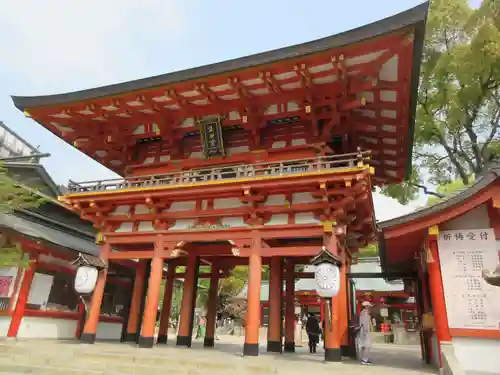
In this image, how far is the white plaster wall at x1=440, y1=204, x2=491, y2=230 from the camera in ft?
27.5

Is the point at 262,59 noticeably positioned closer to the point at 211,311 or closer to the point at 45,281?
the point at 211,311

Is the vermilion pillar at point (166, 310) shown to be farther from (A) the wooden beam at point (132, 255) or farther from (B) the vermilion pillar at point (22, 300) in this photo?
(B) the vermilion pillar at point (22, 300)

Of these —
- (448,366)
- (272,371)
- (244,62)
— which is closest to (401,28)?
(244,62)

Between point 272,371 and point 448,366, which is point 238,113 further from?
point 448,366

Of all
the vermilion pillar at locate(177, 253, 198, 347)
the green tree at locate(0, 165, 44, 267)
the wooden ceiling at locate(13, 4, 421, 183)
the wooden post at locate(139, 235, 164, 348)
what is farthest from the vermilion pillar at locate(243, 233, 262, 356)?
the green tree at locate(0, 165, 44, 267)

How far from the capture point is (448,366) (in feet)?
23.1

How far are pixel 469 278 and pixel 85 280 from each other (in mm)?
10169

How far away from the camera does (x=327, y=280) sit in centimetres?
864

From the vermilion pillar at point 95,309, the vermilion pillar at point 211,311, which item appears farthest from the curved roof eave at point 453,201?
the vermilion pillar at point 95,309

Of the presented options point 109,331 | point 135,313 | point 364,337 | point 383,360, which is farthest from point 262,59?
point 109,331

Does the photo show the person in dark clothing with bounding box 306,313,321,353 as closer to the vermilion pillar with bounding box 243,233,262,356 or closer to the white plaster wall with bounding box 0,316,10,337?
the vermilion pillar with bounding box 243,233,262,356

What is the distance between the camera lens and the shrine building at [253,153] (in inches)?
367

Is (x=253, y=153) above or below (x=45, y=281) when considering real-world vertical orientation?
above

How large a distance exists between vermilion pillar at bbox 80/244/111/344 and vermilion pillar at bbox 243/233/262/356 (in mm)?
4958
